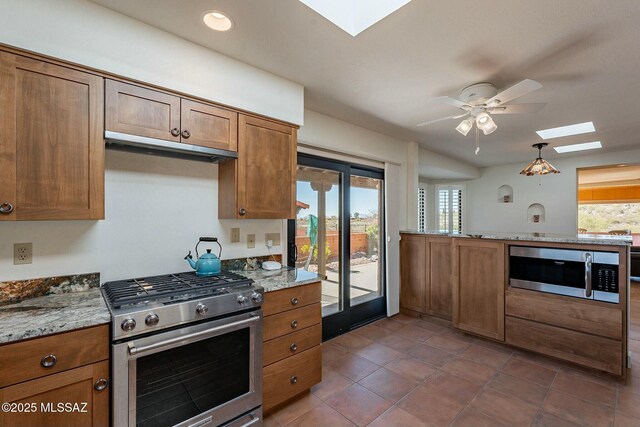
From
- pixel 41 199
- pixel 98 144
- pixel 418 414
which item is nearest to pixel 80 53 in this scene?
pixel 98 144

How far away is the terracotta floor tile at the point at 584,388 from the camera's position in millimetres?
2199

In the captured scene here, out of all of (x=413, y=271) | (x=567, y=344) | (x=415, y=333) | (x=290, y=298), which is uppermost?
(x=290, y=298)

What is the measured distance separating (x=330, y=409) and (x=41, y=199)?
217 centimetres

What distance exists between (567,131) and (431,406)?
158 inches

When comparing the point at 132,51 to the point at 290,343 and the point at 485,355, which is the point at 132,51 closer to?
the point at 290,343

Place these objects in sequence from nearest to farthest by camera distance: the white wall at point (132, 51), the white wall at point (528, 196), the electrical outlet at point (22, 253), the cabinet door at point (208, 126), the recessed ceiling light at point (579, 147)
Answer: the white wall at point (132, 51) < the electrical outlet at point (22, 253) < the cabinet door at point (208, 126) < the recessed ceiling light at point (579, 147) < the white wall at point (528, 196)

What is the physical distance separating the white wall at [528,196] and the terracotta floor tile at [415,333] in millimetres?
4174

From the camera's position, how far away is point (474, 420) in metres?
1.96

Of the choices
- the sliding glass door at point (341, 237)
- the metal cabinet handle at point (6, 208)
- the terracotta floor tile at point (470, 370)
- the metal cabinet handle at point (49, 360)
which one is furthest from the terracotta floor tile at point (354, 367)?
the metal cabinet handle at point (6, 208)

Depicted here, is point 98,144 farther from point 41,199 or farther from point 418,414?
point 418,414

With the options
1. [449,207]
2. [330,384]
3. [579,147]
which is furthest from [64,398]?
[449,207]

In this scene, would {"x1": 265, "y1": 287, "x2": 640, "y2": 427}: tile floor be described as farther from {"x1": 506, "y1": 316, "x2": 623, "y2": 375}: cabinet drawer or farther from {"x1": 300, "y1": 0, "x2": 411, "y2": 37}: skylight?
{"x1": 300, "y1": 0, "x2": 411, "y2": 37}: skylight

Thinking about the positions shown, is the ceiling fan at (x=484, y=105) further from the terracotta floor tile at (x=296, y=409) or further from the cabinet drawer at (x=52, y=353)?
the cabinet drawer at (x=52, y=353)

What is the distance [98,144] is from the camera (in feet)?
5.24
